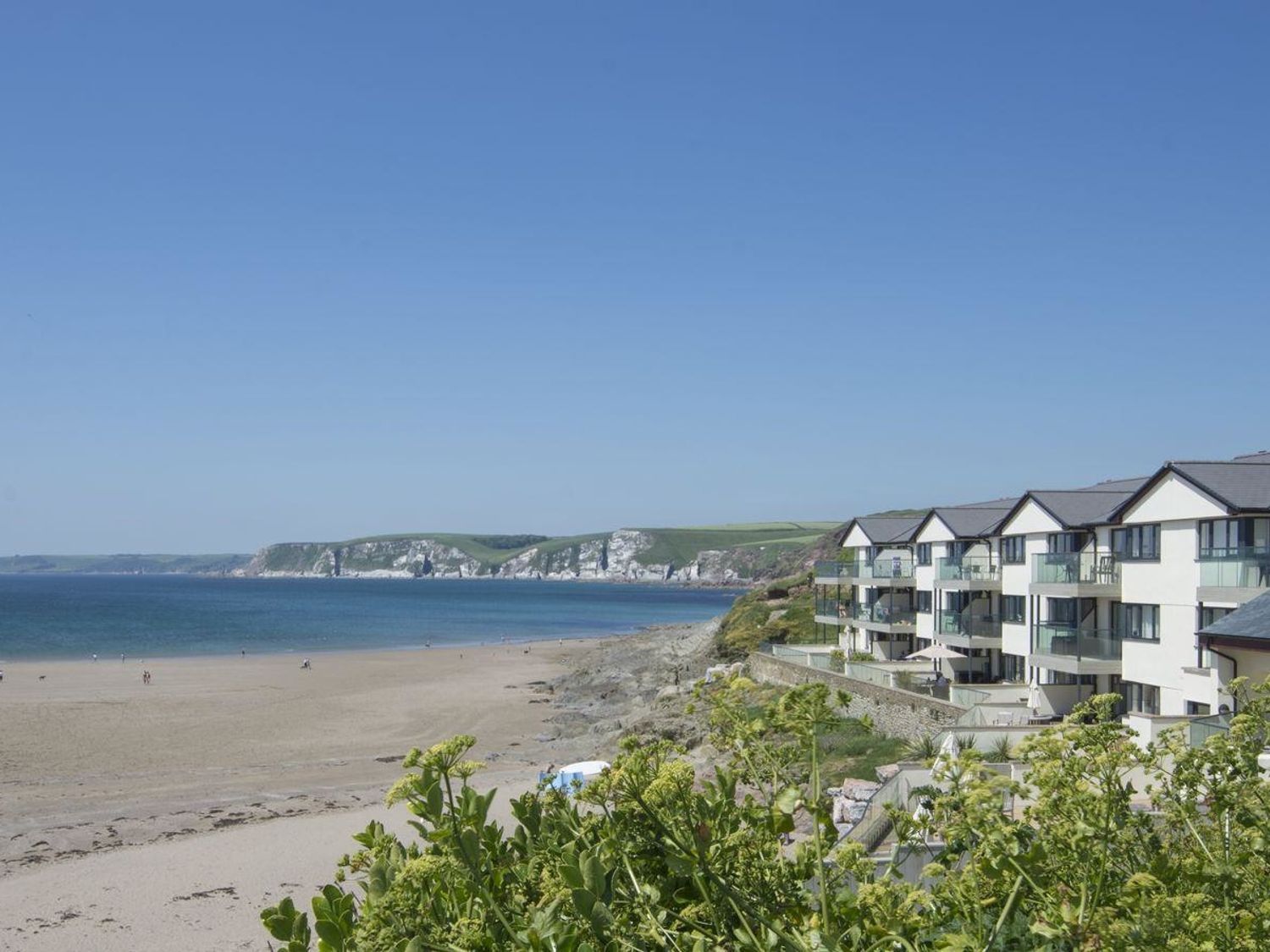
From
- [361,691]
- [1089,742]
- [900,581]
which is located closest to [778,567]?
[361,691]

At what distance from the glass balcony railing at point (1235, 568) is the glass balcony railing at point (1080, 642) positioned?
14.4ft

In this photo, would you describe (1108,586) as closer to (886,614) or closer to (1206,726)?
(1206,726)

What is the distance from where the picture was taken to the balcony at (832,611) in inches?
2144

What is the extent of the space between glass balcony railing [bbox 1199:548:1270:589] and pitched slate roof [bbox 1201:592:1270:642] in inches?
35.8

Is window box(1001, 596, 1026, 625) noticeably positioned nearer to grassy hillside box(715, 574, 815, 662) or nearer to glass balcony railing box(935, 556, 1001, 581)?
glass balcony railing box(935, 556, 1001, 581)

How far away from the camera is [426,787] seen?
474 centimetres

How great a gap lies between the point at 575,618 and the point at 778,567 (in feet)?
176

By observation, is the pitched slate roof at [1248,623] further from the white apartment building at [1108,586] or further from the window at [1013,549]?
the window at [1013,549]

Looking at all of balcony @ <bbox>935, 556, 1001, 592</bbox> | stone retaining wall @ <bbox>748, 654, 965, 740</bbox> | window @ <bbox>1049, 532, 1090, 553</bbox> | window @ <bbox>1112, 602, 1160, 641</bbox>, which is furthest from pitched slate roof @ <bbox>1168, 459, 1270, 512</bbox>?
balcony @ <bbox>935, 556, 1001, 592</bbox>

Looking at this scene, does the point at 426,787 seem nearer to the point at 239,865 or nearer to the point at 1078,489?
the point at 239,865

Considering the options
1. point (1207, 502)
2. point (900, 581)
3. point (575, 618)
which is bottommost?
point (575, 618)

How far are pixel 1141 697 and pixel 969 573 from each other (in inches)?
440

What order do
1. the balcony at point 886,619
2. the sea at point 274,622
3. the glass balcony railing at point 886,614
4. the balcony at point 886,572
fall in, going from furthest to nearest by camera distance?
the sea at point 274,622 → the balcony at point 886,572 → the glass balcony railing at point 886,614 → the balcony at point 886,619

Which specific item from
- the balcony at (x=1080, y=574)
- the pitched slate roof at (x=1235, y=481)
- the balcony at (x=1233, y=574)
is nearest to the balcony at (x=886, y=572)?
the balcony at (x=1080, y=574)
